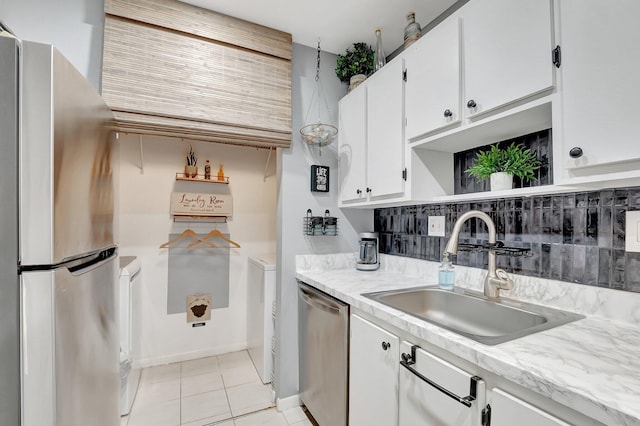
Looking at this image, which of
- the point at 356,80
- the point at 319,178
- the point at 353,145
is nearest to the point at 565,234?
the point at 353,145

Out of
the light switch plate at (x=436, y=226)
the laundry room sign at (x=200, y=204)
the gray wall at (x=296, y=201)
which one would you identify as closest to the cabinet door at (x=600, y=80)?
the light switch plate at (x=436, y=226)

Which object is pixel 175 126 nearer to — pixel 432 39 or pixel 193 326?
pixel 432 39

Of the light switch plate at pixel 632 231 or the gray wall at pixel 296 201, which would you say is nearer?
the light switch plate at pixel 632 231

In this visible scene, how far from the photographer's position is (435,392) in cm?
99

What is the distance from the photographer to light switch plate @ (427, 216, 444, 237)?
183cm

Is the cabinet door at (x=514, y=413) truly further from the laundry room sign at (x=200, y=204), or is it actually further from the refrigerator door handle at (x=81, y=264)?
the laundry room sign at (x=200, y=204)

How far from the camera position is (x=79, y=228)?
0.96m

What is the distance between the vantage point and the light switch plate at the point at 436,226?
1833mm

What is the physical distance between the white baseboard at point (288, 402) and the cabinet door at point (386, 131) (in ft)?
5.02

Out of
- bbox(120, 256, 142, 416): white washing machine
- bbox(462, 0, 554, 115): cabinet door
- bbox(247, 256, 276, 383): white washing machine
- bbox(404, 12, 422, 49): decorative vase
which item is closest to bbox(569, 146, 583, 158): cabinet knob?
bbox(462, 0, 554, 115): cabinet door

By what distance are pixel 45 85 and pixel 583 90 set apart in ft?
5.15

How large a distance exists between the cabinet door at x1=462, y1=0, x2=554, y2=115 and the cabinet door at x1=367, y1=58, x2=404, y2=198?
427 millimetres

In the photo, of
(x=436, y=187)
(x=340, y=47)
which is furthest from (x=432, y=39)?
(x=340, y=47)

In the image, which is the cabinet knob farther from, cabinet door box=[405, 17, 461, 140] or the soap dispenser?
the soap dispenser
